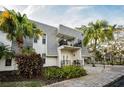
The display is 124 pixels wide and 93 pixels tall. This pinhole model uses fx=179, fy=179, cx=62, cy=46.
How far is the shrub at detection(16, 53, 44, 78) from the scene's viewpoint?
9.70m

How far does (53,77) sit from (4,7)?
4.69 meters

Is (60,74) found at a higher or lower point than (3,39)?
lower

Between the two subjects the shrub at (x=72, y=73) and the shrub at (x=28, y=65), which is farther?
the shrub at (x=72, y=73)

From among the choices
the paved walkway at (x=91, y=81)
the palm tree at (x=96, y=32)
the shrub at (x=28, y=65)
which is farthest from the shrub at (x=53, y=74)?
the palm tree at (x=96, y=32)

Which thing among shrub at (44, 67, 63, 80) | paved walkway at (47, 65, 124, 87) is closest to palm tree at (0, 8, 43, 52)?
shrub at (44, 67, 63, 80)

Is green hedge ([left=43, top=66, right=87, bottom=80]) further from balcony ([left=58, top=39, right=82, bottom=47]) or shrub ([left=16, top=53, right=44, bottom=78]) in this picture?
balcony ([left=58, top=39, right=82, bottom=47])

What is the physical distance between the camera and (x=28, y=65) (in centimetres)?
971

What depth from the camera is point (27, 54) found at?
1002cm

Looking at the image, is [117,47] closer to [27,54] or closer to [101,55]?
[101,55]

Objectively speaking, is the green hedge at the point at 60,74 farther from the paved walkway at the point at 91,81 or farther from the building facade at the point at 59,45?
the building facade at the point at 59,45

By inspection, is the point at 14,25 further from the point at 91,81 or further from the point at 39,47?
the point at 91,81

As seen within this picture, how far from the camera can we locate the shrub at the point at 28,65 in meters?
9.70

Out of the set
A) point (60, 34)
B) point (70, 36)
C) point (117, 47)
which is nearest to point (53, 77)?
point (60, 34)

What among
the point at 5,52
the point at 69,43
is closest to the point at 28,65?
the point at 5,52
